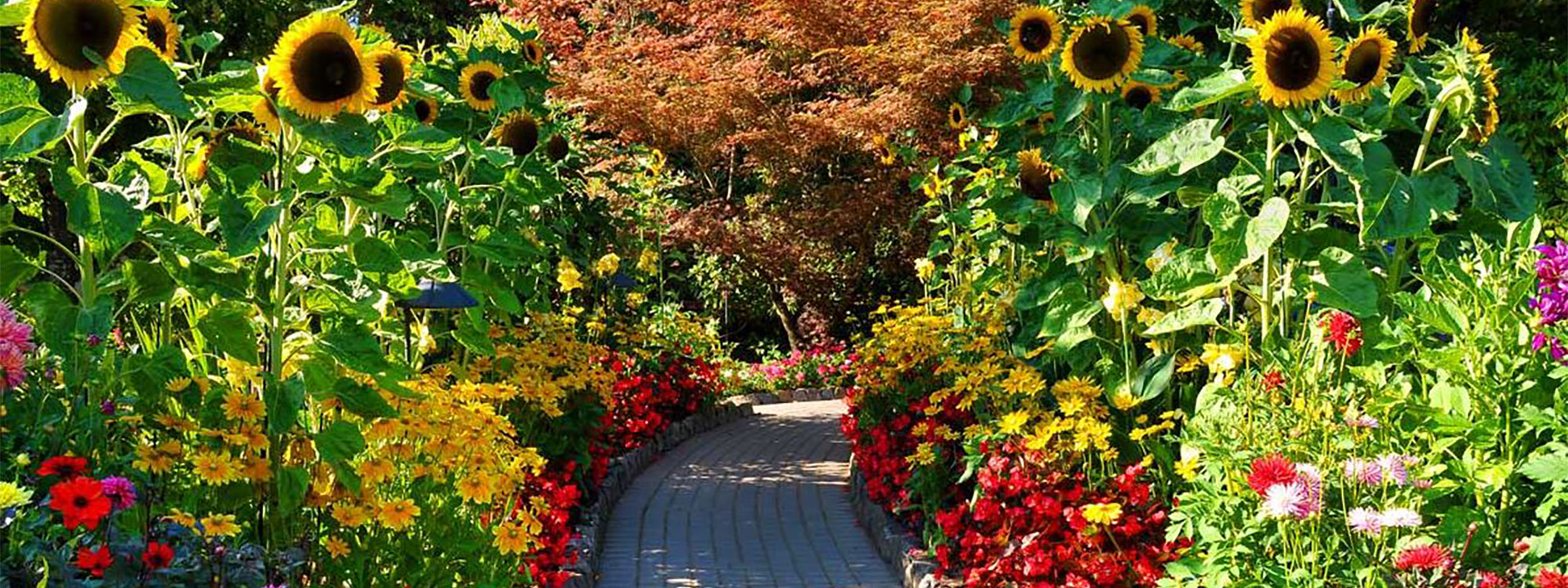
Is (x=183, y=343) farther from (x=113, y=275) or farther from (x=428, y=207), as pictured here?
(x=428, y=207)

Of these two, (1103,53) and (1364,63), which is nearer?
(1364,63)

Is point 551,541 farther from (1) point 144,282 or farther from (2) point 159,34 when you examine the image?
(2) point 159,34

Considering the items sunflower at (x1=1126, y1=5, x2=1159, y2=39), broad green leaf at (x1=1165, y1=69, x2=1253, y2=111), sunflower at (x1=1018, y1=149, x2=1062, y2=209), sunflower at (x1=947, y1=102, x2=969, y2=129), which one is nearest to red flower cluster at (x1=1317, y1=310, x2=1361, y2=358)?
broad green leaf at (x1=1165, y1=69, x2=1253, y2=111)

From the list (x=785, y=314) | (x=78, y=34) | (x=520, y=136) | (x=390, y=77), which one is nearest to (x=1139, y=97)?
(x=520, y=136)

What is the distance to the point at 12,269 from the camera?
2.72 meters

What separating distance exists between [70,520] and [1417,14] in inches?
140

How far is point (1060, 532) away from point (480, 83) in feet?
9.24

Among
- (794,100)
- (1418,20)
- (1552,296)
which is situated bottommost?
(1552,296)

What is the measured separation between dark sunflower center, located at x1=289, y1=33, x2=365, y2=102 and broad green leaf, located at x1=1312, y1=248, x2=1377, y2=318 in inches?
98.5

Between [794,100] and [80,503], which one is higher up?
[794,100]

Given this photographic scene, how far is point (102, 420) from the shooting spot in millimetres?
2582

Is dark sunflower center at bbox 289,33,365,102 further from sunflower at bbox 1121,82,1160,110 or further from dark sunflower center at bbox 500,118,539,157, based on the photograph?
sunflower at bbox 1121,82,1160,110

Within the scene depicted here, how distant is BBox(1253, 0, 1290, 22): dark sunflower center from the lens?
12.7 feet

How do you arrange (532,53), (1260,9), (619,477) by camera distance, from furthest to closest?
(619,477)
(532,53)
(1260,9)
